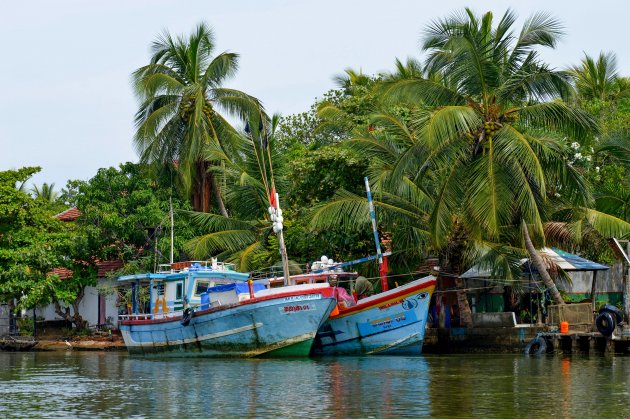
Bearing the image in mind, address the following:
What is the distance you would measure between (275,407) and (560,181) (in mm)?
14400

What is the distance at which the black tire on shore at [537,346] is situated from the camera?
30250 mm

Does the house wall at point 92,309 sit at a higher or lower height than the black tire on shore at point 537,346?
higher

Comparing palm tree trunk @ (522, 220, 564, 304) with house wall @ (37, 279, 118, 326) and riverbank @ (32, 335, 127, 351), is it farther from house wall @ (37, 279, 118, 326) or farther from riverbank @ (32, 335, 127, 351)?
house wall @ (37, 279, 118, 326)

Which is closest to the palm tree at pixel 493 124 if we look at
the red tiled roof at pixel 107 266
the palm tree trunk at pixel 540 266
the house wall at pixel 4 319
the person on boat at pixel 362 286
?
the palm tree trunk at pixel 540 266

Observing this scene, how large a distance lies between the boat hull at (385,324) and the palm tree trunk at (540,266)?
2982 millimetres

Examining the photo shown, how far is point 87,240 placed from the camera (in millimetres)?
41188

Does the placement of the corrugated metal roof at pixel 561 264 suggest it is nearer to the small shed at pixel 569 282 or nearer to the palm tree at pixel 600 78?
the small shed at pixel 569 282

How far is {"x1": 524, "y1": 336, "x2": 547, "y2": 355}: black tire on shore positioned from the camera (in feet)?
99.2

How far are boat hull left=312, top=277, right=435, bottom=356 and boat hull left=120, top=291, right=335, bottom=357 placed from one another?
1710mm

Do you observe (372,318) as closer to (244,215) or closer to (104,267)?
(244,215)

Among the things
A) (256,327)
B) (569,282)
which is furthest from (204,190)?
(569,282)

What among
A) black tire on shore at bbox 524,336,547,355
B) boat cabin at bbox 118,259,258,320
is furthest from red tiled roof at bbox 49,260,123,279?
black tire on shore at bbox 524,336,547,355

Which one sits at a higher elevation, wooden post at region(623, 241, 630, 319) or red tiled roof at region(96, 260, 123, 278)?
red tiled roof at region(96, 260, 123, 278)

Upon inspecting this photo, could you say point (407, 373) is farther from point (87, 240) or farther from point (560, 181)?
point (87, 240)
